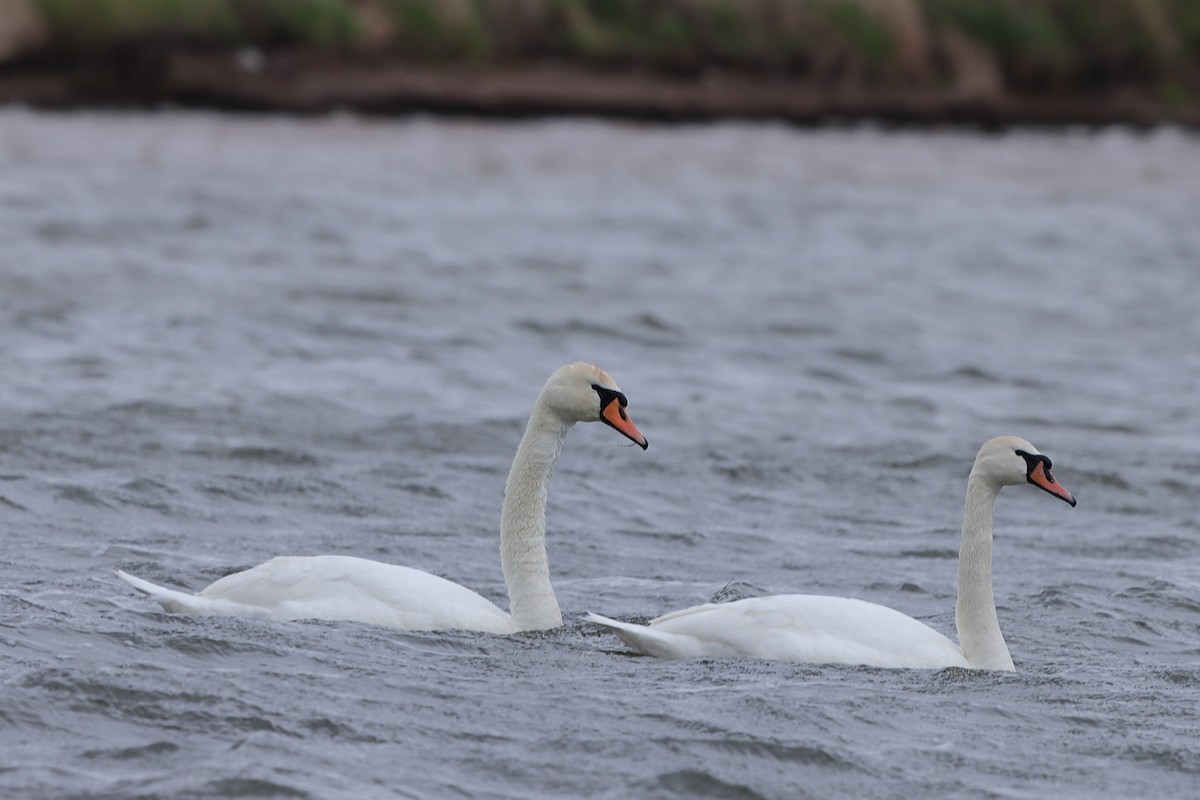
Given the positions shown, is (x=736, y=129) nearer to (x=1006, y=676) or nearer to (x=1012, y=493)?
(x=1012, y=493)

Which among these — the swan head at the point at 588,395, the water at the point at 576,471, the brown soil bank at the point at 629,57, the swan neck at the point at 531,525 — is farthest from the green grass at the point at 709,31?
the swan head at the point at 588,395

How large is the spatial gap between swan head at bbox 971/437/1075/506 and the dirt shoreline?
117 feet

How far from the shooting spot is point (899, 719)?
7.11 m

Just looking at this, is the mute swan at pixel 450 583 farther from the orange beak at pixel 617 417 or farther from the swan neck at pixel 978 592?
the swan neck at pixel 978 592

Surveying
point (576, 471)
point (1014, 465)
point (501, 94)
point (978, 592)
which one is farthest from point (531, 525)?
point (501, 94)

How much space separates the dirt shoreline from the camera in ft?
145

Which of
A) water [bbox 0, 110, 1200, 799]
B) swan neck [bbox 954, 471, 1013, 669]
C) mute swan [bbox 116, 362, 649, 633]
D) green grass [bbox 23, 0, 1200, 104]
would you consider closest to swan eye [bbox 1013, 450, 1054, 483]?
swan neck [bbox 954, 471, 1013, 669]

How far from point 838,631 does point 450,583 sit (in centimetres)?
148

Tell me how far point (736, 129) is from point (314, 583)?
42.3 metres

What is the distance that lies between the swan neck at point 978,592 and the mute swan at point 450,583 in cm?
134

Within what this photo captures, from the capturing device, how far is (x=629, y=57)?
56844mm

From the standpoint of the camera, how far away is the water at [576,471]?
262 inches

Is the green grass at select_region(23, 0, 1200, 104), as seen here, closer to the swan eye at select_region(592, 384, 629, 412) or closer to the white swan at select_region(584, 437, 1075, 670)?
the swan eye at select_region(592, 384, 629, 412)

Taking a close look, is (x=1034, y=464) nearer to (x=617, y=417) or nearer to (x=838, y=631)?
(x=838, y=631)
